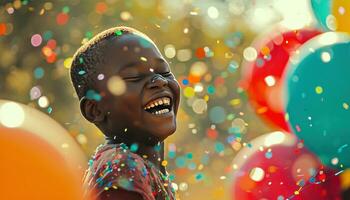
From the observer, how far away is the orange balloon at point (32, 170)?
2070 mm

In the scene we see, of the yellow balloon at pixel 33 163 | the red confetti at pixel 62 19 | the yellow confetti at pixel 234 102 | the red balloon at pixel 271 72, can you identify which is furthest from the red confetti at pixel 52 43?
the yellow balloon at pixel 33 163

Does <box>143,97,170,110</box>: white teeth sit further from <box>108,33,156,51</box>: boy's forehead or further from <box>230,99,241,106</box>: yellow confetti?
<box>230,99,241,106</box>: yellow confetti

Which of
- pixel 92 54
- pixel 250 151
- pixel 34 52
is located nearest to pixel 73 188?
pixel 92 54

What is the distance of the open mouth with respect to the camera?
2.38m

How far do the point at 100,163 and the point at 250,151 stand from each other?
939mm

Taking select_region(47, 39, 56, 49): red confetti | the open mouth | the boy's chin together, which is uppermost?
select_region(47, 39, 56, 49): red confetti

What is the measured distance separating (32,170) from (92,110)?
399 mm

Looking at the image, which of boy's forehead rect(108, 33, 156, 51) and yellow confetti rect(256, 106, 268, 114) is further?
yellow confetti rect(256, 106, 268, 114)

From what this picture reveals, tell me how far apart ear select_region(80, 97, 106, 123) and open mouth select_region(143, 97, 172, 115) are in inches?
5.5

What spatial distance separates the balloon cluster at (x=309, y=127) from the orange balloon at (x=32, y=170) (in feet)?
3.31

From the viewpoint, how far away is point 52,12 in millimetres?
5566

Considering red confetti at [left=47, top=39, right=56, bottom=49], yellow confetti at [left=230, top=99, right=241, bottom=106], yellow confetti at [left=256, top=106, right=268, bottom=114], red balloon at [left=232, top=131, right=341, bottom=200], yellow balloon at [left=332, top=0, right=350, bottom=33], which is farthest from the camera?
red confetti at [left=47, top=39, right=56, bottom=49]

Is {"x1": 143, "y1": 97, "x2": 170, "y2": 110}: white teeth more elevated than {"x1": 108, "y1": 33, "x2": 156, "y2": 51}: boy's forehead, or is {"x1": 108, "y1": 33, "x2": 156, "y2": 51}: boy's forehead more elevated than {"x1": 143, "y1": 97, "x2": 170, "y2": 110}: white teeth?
{"x1": 108, "y1": 33, "x2": 156, "y2": 51}: boy's forehead

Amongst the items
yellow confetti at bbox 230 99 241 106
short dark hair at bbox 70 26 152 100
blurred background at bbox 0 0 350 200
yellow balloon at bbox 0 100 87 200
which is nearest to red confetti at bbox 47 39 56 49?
blurred background at bbox 0 0 350 200
